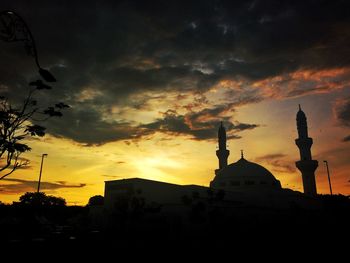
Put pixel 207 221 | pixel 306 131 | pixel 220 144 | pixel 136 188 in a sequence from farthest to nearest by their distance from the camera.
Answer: pixel 220 144 → pixel 306 131 → pixel 136 188 → pixel 207 221

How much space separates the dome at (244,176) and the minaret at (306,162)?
5845mm

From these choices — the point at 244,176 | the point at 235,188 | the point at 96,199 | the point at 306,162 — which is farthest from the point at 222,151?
the point at 96,199

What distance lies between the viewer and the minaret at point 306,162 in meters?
63.7

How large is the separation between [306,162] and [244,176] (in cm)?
1319

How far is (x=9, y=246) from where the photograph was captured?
16531 mm

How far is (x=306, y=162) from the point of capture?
209 feet

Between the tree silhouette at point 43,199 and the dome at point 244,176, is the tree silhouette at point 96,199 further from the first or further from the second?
the dome at point 244,176

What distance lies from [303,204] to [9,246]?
5075cm

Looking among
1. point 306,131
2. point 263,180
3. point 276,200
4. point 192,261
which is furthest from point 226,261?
point 306,131

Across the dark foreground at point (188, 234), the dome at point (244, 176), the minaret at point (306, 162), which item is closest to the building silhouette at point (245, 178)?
the dome at point (244, 176)

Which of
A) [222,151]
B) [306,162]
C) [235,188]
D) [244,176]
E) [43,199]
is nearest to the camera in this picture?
[235,188]

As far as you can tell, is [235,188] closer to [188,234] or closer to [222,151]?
[222,151]

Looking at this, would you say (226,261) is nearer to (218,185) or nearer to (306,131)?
(218,185)

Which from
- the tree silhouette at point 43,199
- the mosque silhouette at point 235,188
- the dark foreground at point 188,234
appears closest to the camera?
the dark foreground at point 188,234
